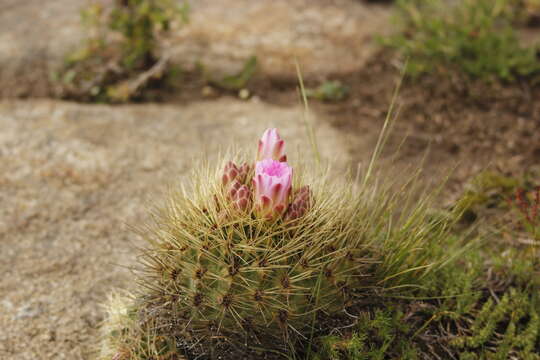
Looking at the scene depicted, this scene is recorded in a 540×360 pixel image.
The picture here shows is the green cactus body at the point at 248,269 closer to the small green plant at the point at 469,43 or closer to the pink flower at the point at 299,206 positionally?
the pink flower at the point at 299,206

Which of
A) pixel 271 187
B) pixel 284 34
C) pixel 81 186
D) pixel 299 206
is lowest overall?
pixel 81 186

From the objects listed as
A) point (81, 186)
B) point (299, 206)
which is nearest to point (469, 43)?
point (81, 186)

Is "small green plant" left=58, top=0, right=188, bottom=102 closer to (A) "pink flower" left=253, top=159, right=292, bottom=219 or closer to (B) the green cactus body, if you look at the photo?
(B) the green cactus body

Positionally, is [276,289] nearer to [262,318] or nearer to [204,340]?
[262,318]

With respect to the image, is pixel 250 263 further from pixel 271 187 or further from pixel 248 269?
pixel 271 187

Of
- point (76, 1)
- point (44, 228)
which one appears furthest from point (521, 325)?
point (76, 1)

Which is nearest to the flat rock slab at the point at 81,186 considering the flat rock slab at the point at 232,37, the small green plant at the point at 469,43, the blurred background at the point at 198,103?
the blurred background at the point at 198,103
